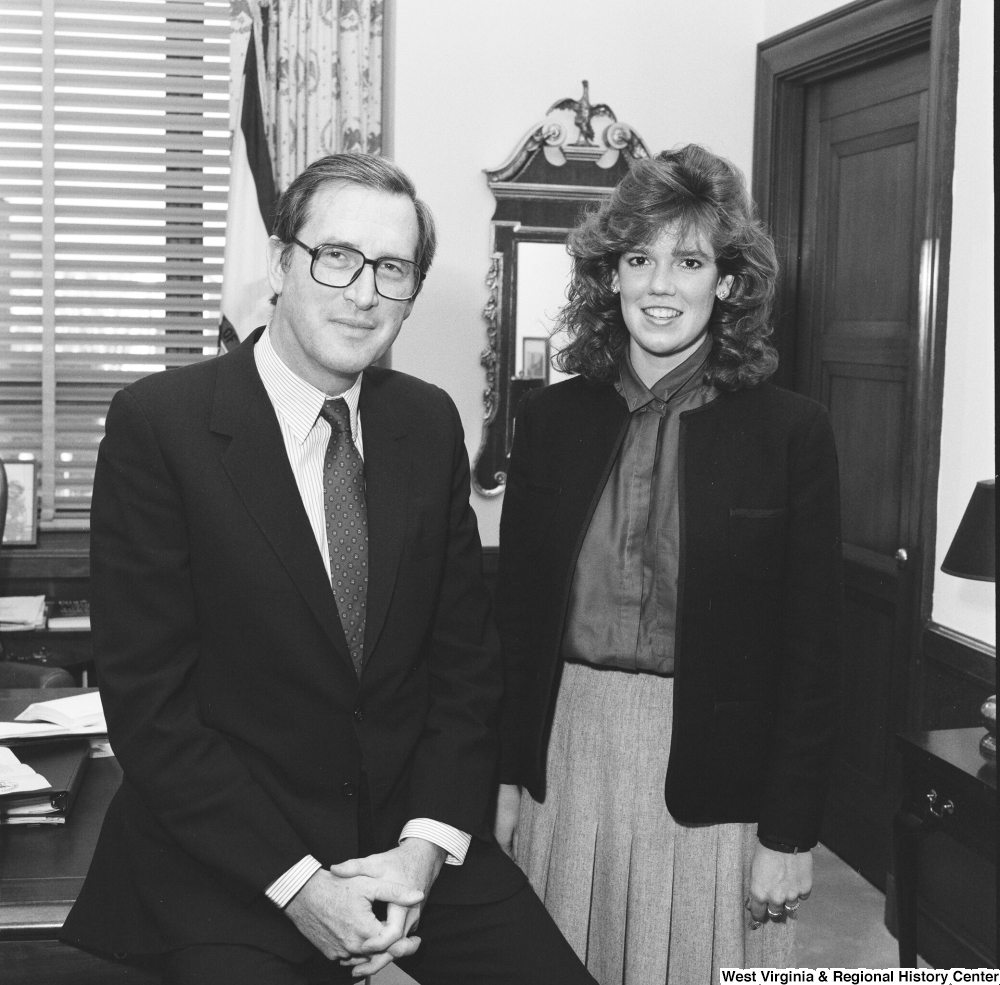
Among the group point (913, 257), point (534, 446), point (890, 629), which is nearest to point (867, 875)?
point (890, 629)

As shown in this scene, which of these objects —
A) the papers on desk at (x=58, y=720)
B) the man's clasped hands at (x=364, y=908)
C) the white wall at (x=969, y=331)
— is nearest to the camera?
the man's clasped hands at (x=364, y=908)

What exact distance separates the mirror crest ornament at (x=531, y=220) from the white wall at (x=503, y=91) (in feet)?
0.17

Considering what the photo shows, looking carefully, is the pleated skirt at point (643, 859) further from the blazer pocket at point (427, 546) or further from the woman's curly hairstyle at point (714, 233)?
the woman's curly hairstyle at point (714, 233)

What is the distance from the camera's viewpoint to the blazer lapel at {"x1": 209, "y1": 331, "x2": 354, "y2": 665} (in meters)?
1.61

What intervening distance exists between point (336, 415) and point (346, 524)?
0.17 meters

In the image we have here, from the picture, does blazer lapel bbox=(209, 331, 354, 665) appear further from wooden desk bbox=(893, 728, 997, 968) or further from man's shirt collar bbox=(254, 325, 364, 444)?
wooden desk bbox=(893, 728, 997, 968)

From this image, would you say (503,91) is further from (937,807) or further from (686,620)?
(686,620)

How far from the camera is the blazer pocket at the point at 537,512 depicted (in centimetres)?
188

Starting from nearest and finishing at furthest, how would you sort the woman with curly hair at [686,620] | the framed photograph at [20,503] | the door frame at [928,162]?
the woman with curly hair at [686,620] < the door frame at [928,162] < the framed photograph at [20,503]

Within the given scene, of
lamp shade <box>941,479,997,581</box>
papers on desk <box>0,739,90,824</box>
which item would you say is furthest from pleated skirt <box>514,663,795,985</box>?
lamp shade <box>941,479,997,581</box>

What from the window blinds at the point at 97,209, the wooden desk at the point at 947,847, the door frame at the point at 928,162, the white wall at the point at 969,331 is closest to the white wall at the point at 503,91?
the door frame at the point at 928,162

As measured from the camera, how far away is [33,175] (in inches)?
163

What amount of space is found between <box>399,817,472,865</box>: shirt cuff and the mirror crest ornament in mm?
2484

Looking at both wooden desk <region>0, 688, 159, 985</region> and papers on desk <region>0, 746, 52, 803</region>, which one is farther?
papers on desk <region>0, 746, 52, 803</region>
